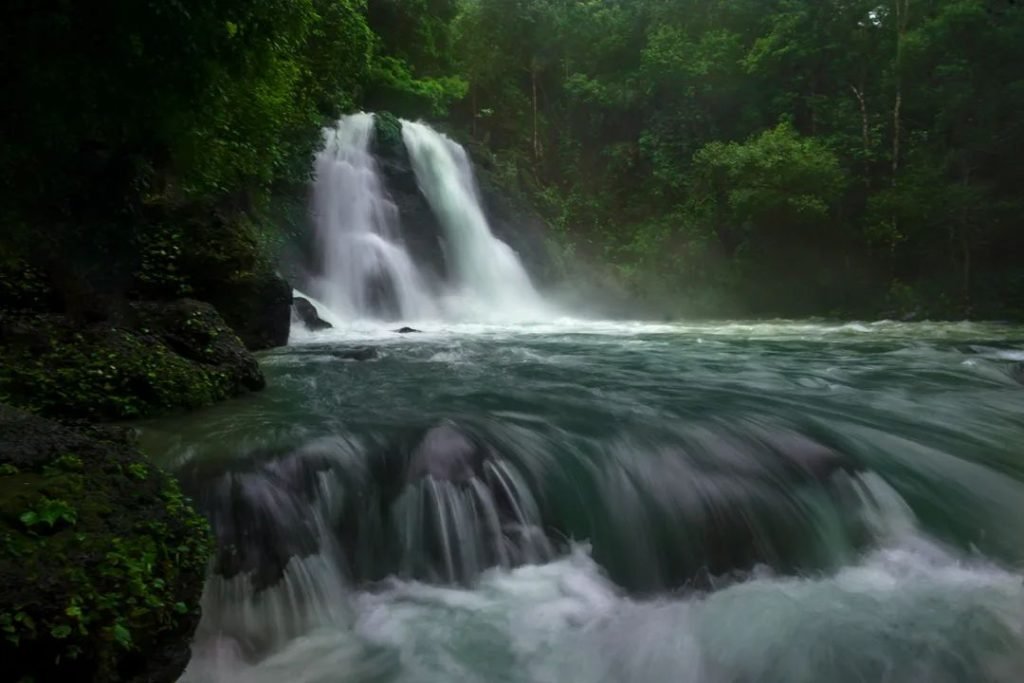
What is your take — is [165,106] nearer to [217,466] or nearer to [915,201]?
[217,466]

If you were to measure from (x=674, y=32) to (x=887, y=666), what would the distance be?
26.0 m

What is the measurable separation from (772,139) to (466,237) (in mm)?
9428

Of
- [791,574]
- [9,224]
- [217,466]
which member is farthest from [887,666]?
[9,224]

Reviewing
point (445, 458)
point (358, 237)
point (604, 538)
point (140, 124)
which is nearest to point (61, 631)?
point (445, 458)

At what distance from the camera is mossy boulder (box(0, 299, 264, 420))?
592 cm

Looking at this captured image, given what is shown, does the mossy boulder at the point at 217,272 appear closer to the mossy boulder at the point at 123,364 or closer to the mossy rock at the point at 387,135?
the mossy boulder at the point at 123,364

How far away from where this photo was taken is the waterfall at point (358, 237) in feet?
54.8

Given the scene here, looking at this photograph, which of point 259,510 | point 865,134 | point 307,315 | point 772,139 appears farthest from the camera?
point 865,134

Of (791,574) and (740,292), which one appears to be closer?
(791,574)

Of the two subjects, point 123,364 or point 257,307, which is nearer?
point 123,364

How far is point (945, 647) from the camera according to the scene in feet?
12.6

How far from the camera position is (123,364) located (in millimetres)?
6535

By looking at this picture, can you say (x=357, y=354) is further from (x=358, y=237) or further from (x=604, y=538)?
(x=358, y=237)

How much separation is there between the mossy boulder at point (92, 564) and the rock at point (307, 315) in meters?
9.92
